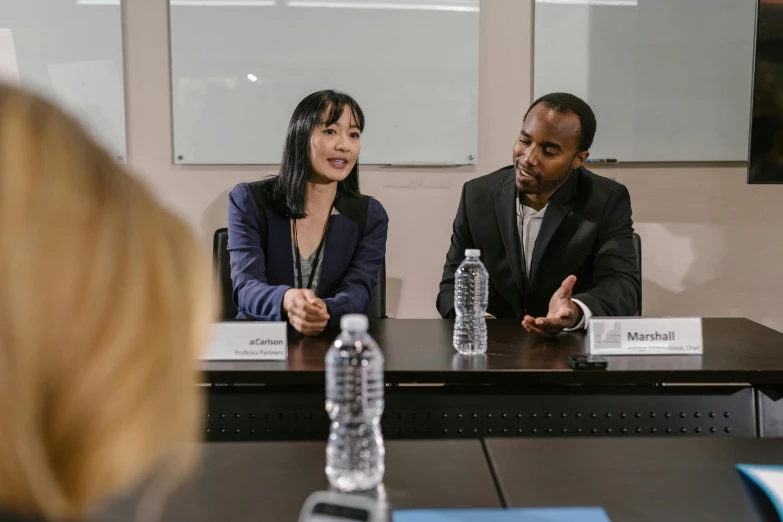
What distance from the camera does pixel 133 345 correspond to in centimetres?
40

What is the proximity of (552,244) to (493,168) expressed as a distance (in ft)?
3.00

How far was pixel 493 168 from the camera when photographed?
318 centimetres

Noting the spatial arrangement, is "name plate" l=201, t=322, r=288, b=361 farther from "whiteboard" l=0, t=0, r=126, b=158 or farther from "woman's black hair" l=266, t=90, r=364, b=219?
"whiteboard" l=0, t=0, r=126, b=158

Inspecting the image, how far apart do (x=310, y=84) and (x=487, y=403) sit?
79.9 inches

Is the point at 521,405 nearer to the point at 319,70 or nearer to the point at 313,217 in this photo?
the point at 313,217

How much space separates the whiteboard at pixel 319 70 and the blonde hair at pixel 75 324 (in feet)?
9.04

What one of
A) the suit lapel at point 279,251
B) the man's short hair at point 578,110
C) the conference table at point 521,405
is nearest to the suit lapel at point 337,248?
the suit lapel at point 279,251

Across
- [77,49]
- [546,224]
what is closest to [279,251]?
[546,224]

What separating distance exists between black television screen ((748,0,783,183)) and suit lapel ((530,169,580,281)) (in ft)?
2.68

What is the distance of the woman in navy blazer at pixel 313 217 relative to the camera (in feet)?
7.41

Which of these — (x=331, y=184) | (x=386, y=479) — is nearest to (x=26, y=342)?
(x=386, y=479)

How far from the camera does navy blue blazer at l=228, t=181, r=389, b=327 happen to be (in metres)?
2.18

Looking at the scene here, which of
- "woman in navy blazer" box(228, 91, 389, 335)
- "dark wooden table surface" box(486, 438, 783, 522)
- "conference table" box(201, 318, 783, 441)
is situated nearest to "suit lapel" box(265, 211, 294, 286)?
"woman in navy blazer" box(228, 91, 389, 335)

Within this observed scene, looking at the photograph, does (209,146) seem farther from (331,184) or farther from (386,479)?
(386,479)
